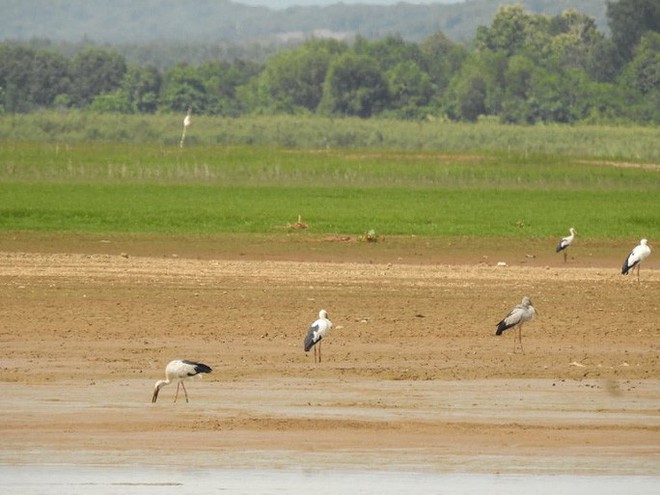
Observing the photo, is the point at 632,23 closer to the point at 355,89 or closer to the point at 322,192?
the point at 355,89

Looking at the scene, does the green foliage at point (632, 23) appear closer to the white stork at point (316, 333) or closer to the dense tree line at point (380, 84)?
the dense tree line at point (380, 84)

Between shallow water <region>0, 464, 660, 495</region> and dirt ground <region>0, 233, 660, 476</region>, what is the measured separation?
0.23 meters

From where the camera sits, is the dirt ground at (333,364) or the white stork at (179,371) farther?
the white stork at (179,371)

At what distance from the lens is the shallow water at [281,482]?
9.97m

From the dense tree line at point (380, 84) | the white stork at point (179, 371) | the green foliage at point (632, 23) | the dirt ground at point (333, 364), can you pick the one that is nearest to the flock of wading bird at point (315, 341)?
the white stork at point (179, 371)

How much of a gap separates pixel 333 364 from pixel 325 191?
921 inches

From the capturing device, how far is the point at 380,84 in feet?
341

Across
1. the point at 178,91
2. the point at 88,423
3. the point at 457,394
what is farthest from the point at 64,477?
the point at 178,91

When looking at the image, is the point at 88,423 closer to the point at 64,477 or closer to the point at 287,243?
the point at 64,477

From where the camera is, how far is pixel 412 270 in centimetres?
2327

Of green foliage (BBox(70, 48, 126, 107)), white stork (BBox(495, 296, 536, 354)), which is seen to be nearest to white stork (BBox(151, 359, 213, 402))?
white stork (BBox(495, 296, 536, 354))

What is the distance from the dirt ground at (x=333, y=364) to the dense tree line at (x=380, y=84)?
239 feet

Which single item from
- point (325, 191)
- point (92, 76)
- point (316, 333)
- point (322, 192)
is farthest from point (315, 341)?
point (92, 76)

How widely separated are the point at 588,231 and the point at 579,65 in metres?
100
